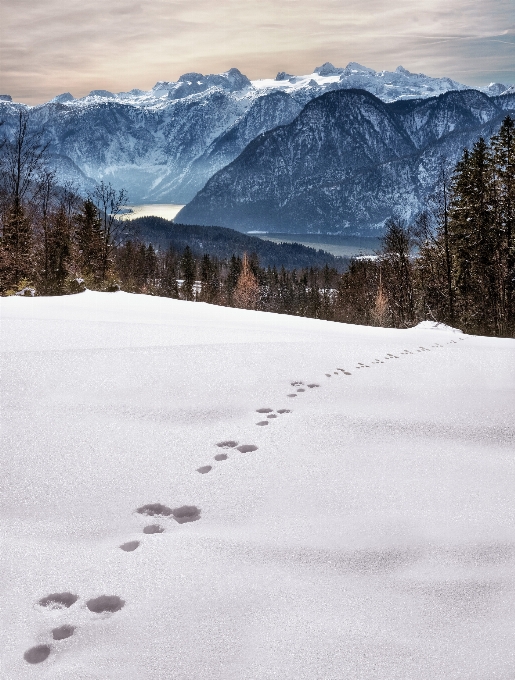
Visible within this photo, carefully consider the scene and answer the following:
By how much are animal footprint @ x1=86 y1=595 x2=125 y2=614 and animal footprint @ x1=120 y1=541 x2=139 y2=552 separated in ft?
1.21

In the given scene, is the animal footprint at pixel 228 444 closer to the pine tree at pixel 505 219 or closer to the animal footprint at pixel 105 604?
the animal footprint at pixel 105 604

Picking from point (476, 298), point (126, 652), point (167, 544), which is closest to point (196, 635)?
point (126, 652)

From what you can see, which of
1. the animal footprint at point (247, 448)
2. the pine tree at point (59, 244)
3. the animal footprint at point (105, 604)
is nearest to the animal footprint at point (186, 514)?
the animal footprint at point (105, 604)

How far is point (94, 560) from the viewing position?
249 centimetres

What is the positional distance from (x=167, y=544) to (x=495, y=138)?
1315 inches

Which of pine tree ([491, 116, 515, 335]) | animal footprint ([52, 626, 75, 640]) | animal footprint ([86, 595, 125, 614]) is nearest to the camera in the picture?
animal footprint ([52, 626, 75, 640])

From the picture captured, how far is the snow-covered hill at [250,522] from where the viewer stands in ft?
6.32

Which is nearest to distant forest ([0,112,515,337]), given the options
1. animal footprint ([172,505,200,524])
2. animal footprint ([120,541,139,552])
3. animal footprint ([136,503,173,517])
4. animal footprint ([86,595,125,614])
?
animal footprint ([136,503,173,517])

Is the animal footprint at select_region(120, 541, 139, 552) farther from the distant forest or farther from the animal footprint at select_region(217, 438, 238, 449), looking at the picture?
the distant forest

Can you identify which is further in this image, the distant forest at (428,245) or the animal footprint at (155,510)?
the distant forest at (428,245)

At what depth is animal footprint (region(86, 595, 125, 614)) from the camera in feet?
7.01

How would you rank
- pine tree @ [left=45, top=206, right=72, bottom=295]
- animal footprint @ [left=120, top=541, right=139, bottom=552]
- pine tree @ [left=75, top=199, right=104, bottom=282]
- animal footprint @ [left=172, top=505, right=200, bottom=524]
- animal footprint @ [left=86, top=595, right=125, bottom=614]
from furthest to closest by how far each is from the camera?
pine tree @ [left=75, top=199, right=104, bottom=282]
pine tree @ [left=45, top=206, right=72, bottom=295]
animal footprint @ [left=172, top=505, right=200, bottom=524]
animal footprint @ [left=120, top=541, right=139, bottom=552]
animal footprint @ [left=86, top=595, right=125, bottom=614]

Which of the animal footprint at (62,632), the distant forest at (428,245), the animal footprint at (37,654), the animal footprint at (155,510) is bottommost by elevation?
the animal footprint at (37,654)

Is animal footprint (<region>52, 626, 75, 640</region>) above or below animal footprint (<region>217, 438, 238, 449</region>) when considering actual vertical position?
below
